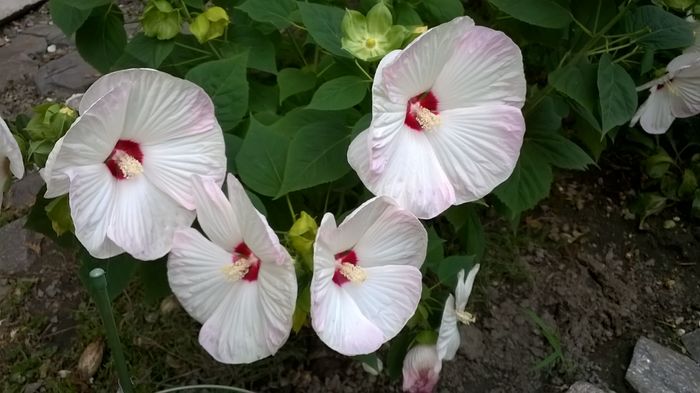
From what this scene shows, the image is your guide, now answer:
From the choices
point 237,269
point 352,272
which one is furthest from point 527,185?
point 237,269

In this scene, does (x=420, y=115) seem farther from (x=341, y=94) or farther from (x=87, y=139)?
(x=87, y=139)

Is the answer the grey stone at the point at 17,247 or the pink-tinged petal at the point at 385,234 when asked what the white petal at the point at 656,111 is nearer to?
the pink-tinged petal at the point at 385,234

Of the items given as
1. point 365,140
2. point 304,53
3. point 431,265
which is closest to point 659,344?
point 431,265

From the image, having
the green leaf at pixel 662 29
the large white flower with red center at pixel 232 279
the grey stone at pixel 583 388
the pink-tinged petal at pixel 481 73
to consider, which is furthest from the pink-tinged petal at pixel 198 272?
the grey stone at pixel 583 388

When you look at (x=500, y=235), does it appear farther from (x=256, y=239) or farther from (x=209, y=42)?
(x=256, y=239)

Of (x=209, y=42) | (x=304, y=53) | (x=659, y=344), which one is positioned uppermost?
(x=209, y=42)

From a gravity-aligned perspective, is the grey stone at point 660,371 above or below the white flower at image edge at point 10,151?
below
